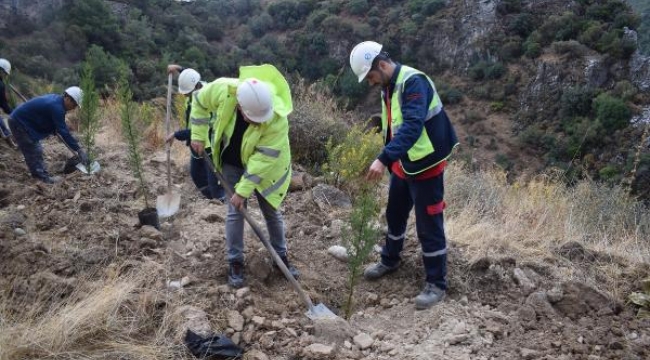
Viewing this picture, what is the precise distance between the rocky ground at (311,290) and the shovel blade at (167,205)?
95 mm

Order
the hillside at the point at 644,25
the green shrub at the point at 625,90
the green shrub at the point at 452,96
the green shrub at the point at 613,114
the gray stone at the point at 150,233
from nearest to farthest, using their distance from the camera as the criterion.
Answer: the gray stone at the point at 150,233 < the green shrub at the point at 613,114 < the green shrub at the point at 625,90 < the hillside at the point at 644,25 < the green shrub at the point at 452,96

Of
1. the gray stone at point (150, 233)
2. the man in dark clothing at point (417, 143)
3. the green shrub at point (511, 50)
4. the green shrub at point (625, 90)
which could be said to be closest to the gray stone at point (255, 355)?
the man in dark clothing at point (417, 143)

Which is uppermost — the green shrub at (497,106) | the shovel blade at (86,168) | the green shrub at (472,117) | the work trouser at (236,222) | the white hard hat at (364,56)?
the white hard hat at (364,56)

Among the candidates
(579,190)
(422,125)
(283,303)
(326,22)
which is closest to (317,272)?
(283,303)

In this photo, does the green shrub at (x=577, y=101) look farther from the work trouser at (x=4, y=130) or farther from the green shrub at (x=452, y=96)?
the work trouser at (x=4, y=130)

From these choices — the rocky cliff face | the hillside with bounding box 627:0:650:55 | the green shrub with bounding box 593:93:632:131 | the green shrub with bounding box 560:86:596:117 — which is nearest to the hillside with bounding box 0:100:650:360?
the green shrub with bounding box 593:93:632:131

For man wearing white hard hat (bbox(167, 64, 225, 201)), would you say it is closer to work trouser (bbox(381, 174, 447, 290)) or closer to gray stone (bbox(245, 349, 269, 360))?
work trouser (bbox(381, 174, 447, 290))

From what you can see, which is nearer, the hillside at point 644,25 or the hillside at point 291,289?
the hillside at point 291,289

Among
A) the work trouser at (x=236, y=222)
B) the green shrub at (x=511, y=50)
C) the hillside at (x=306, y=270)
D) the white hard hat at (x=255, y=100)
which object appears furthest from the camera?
the green shrub at (x=511, y=50)

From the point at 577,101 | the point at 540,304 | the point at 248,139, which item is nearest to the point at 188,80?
the point at 248,139

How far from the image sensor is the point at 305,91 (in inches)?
282

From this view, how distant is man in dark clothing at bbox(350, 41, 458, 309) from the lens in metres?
2.64

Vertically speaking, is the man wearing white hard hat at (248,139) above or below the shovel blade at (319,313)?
above

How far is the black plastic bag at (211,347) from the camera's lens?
2.47 meters
